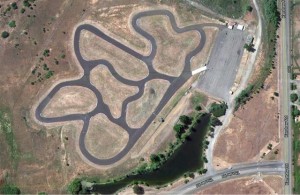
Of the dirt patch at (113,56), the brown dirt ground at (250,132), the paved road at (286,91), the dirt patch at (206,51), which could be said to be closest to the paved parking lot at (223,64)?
the dirt patch at (206,51)

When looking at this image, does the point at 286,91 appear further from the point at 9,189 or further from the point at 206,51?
the point at 9,189

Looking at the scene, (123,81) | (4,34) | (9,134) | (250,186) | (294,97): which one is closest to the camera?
(250,186)

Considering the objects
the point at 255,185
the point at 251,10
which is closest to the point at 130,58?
the point at 251,10

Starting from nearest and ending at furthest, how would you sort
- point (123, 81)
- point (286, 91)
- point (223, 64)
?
point (286, 91) → point (223, 64) → point (123, 81)

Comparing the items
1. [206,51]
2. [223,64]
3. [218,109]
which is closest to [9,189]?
[218,109]

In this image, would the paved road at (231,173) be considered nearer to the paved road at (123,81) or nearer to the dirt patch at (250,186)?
the dirt patch at (250,186)

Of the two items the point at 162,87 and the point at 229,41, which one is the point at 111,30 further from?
the point at 229,41
